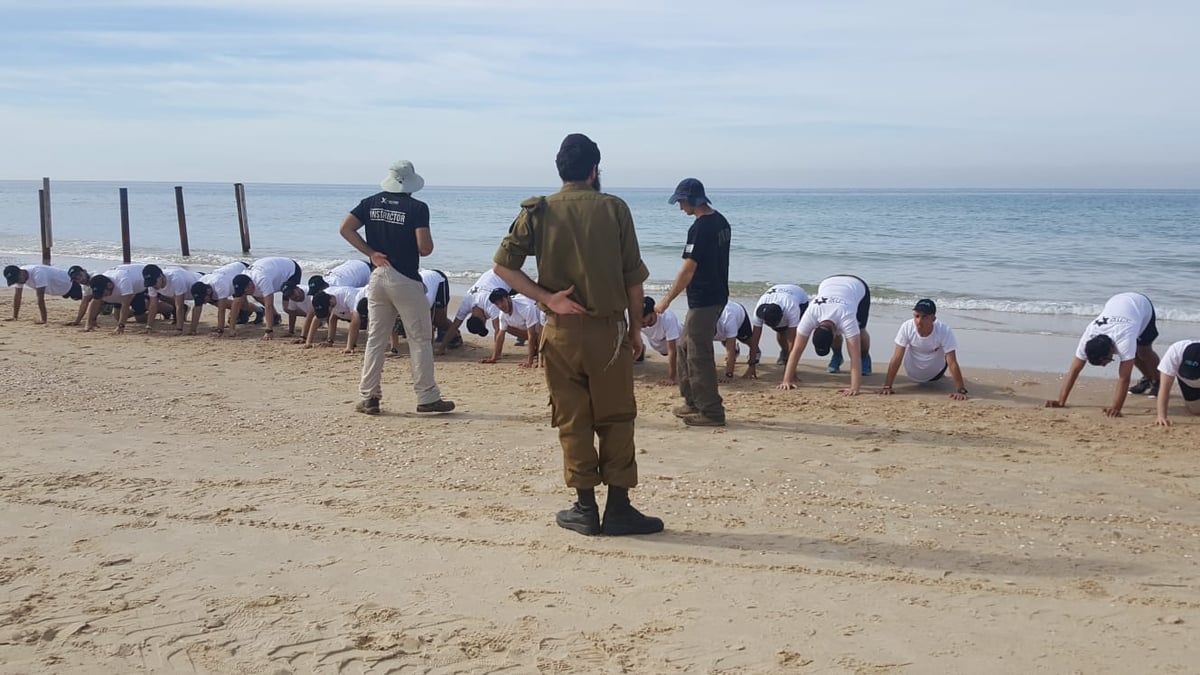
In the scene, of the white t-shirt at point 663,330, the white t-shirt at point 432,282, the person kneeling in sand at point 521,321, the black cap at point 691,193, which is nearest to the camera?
the black cap at point 691,193

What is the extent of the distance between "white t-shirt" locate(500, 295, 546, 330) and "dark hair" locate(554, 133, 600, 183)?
5.33 metres

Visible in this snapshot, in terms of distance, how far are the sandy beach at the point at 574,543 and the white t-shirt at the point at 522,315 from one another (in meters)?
1.93

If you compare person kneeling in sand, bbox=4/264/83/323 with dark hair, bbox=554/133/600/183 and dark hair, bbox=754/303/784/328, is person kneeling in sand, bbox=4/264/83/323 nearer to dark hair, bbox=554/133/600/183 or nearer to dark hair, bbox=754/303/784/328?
dark hair, bbox=754/303/784/328

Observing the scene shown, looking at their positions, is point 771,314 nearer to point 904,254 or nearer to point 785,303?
point 785,303

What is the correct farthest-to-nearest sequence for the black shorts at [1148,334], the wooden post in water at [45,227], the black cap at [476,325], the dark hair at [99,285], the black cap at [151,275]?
the wooden post in water at [45,227], the dark hair at [99,285], the black cap at [151,275], the black cap at [476,325], the black shorts at [1148,334]

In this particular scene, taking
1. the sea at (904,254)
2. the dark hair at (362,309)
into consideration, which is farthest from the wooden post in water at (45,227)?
the dark hair at (362,309)

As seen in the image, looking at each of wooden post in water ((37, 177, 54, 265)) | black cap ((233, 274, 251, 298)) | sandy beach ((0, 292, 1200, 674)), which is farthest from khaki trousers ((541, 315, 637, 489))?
wooden post in water ((37, 177, 54, 265))

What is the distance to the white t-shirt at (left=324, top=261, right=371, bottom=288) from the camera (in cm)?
1149

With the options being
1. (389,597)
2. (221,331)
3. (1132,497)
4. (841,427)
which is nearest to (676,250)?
(221,331)

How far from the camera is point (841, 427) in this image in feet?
24.8

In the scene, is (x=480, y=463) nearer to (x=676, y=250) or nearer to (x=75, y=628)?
(x=75, y=628)

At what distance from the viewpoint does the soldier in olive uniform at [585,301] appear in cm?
465

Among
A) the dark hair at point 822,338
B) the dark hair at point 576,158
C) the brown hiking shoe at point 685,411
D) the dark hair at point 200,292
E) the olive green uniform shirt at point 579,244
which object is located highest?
the dark hair at point 576,158

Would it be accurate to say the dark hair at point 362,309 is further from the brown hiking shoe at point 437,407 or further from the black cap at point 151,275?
the brown hiking shoe at point 437,407
